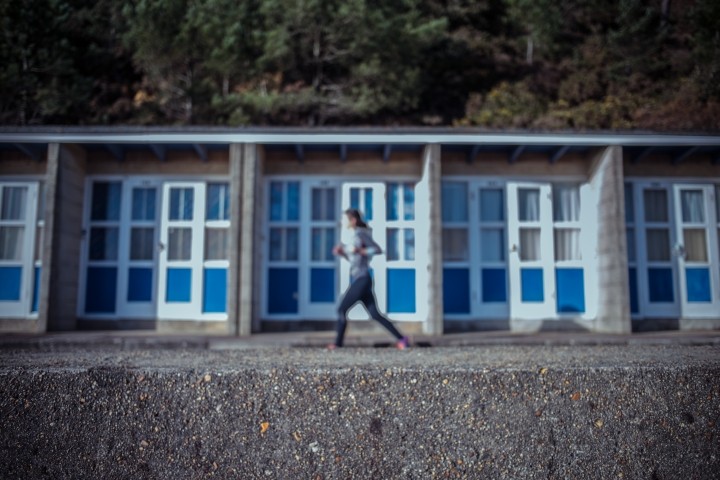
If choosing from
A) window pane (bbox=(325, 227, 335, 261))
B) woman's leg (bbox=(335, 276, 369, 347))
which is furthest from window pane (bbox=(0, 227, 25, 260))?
woman's leg (bbox=(335, 276, 369, 347))

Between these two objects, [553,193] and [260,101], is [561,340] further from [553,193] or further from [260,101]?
[260,101]

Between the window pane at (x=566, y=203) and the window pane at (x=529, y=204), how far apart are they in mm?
341

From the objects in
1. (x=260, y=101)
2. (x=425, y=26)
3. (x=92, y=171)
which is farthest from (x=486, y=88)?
(x=92, y=171)

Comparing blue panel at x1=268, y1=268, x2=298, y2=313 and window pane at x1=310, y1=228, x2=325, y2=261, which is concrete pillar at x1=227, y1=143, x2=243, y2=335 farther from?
window pane at x1=310, y1=228, x2=325, y2=261

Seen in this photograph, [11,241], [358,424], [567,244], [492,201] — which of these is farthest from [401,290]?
[358,424]

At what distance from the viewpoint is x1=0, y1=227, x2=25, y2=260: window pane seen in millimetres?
11820

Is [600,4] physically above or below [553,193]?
above

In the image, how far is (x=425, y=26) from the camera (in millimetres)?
23453

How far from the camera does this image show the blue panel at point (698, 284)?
11781 mm

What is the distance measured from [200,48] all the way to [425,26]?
859 centimetres

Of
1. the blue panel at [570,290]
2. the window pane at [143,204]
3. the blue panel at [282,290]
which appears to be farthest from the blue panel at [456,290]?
the window pane at [143,204]

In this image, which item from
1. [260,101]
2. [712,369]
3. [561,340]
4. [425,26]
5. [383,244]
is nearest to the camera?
[712,369]

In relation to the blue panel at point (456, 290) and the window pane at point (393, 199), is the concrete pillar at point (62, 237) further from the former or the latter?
the blue panel at point (456, 290)

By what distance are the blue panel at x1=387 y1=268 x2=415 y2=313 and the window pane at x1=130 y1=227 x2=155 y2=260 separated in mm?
4555
